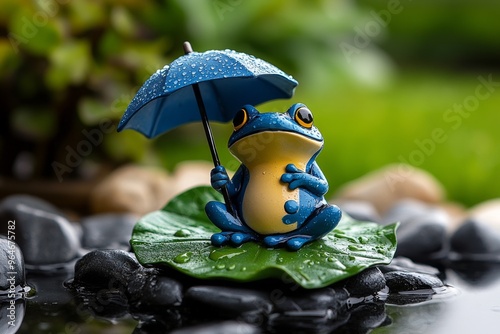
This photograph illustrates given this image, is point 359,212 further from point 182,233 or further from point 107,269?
point 107,269

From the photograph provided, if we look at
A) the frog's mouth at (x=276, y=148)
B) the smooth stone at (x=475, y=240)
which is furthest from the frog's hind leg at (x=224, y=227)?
the smooth stone at (x=475, y=240)

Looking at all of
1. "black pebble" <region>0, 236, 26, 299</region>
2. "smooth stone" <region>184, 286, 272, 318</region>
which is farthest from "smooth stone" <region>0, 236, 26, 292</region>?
"smooth stone" <region>184, 286, 272, 318</region>

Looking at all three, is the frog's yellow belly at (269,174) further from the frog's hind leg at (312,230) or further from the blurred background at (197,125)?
the blurred background at (197,125)

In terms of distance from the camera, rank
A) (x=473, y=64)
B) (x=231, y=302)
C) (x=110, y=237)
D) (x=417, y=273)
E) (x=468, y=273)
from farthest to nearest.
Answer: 1. (x=473, y=64)
2. (x=110, y=237)
3. (x=468, y=273)
4. (x=417, y=273)
5. (x=231, y=302)

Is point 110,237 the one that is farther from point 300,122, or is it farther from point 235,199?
point 300,122

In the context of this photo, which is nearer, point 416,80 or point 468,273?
point 468,273

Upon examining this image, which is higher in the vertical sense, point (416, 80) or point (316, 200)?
point (416, 80)

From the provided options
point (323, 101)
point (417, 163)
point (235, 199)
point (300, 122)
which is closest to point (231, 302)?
A: point (235, 199)
